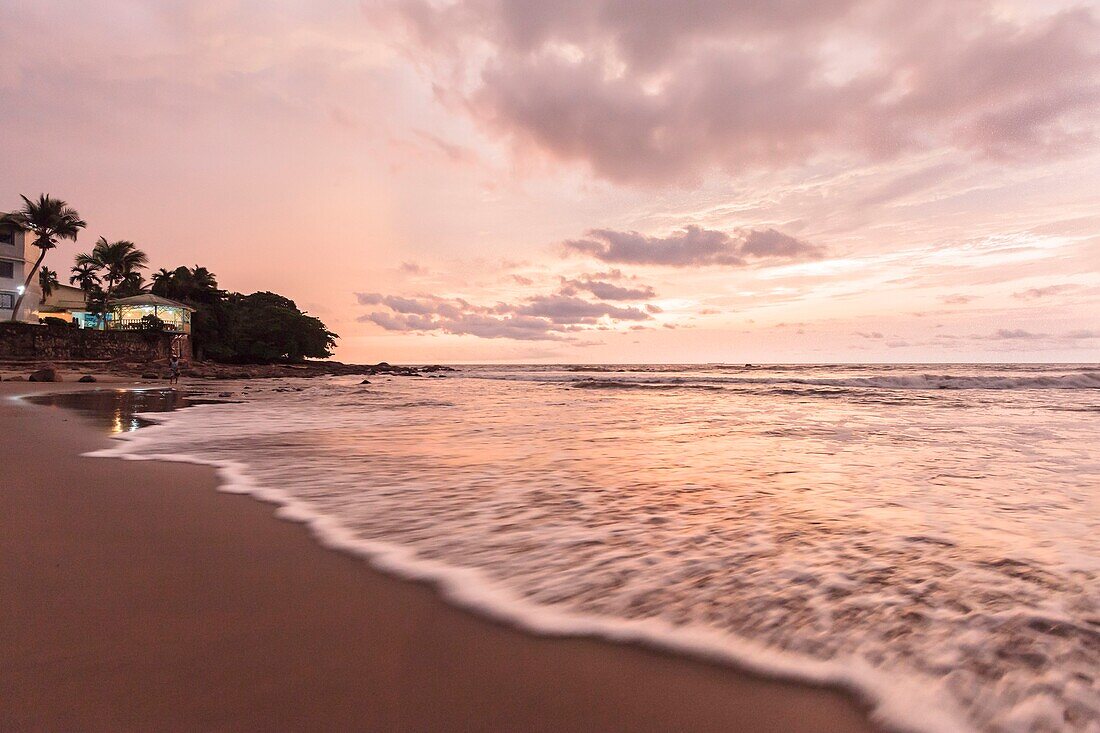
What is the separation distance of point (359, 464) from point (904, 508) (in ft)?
15.3

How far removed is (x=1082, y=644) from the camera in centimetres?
171

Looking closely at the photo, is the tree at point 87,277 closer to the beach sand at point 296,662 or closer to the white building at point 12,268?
the white building at point 12,268

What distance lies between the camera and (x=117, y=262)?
4428cm

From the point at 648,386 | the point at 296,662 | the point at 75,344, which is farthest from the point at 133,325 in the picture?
the point at 296,662

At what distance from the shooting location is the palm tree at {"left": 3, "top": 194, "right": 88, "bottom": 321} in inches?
1471

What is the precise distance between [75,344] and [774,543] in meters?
42.4

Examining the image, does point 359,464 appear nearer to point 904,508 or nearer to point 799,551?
point 799,551

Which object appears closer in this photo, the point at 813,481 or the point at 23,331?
the point at 813,481

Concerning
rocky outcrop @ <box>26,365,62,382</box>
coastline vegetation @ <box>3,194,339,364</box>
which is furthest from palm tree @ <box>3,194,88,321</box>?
rocky outcrop @ <box>26,365,62,382</box>

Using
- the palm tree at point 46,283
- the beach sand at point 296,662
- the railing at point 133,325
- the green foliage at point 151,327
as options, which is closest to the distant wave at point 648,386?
the beach sand at point 296,662

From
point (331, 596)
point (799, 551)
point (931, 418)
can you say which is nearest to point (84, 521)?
point (331, 596)

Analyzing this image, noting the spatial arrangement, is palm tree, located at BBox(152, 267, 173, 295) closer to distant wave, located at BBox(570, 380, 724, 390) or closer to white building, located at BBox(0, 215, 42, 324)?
white building, located at BBox(0, 215, 42, 324)

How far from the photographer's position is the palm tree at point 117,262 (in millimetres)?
44000

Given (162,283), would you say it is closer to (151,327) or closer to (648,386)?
(151,327)
